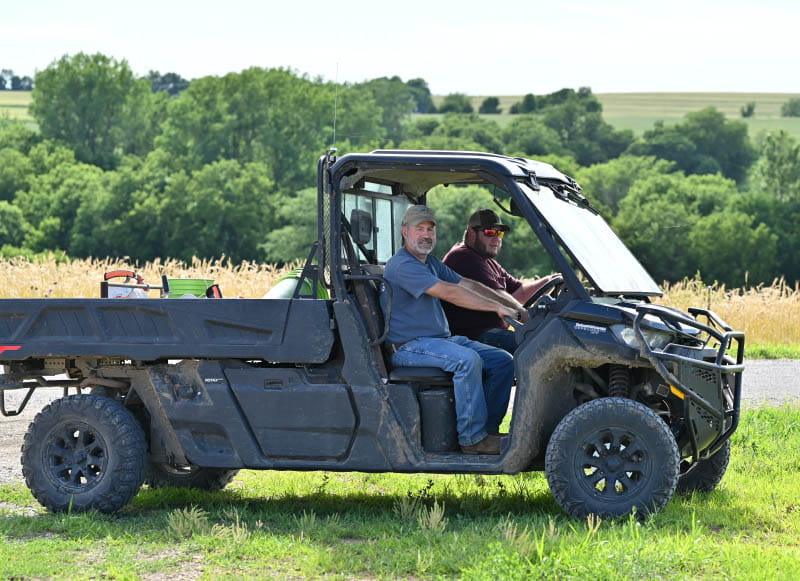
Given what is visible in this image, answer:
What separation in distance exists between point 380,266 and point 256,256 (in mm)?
69135

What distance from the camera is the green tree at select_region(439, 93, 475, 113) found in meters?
150

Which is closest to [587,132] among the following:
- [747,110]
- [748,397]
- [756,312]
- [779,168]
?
[747,110]

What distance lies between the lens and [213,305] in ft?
24.6

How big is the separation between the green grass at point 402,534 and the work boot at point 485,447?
0.38 m

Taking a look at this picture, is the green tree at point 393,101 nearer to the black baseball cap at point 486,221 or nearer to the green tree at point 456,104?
the green tree at point 456,104

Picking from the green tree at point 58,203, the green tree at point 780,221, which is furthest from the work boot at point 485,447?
the green tree at point 58,203

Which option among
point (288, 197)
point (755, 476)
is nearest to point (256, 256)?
point (288, 197)

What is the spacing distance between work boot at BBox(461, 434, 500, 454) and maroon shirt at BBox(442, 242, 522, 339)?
3.63 feet

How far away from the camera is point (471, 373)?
7145mm

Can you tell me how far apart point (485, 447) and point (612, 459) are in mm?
729

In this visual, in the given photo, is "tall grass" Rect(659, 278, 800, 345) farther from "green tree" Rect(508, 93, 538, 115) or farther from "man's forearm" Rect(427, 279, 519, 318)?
"green tree" Rect(508, 93, 538, 115)

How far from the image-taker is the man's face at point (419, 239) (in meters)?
7.50

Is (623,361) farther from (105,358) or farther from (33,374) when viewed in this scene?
(33,374)

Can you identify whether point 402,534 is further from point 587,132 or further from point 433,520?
point 587,132
